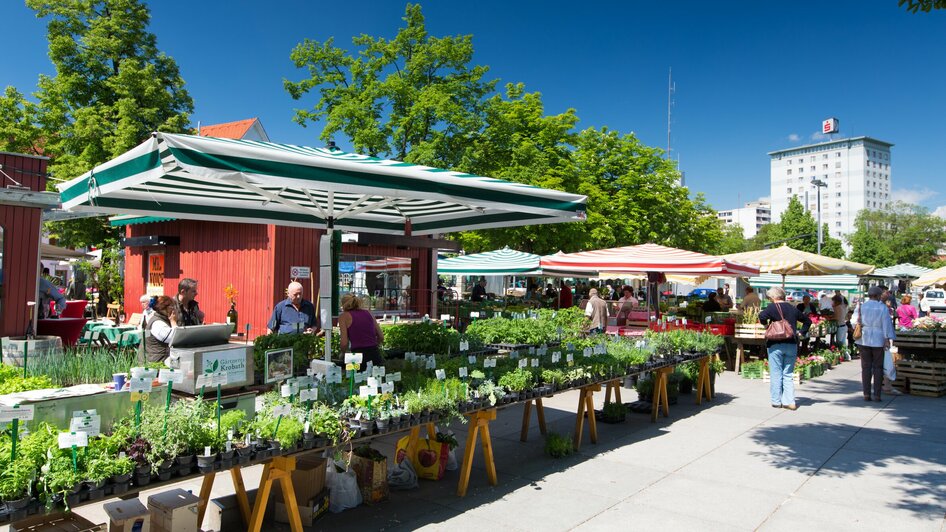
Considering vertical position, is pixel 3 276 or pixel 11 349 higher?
pixel 3 276

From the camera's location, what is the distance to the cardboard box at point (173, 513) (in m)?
3.69

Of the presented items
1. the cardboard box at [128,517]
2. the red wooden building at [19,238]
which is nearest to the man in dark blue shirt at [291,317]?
the cardboard box at [128,517]

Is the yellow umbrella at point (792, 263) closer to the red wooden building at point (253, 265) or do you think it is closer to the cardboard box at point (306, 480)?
the red wooden building at point (253, 265)

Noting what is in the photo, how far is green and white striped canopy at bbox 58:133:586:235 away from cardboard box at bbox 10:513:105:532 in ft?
6.65

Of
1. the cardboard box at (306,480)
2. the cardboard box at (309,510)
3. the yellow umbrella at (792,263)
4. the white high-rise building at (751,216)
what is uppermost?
the white high-rise building at (751,216)

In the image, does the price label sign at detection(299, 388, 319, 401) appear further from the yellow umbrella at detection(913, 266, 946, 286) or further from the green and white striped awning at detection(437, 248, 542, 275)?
the yellow umbrella at detection(913, 266, 946, 286)

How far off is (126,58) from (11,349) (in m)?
18.0

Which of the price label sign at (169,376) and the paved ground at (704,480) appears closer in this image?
the price label sign at (169,376)

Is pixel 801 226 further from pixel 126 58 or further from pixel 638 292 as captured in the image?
pixel 126 58

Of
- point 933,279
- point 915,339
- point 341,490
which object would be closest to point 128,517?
point 341,490

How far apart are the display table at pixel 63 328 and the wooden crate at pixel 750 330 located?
11887 millimetres

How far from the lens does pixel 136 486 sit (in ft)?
9.89

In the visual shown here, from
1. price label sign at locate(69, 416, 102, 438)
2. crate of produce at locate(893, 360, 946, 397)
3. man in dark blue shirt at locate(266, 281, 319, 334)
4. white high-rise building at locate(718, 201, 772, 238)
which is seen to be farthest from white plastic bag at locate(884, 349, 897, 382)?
white high-rise building at locate(718, 201, 772, 238)

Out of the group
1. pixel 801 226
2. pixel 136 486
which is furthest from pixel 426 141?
pixel 801 226
